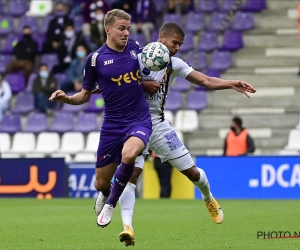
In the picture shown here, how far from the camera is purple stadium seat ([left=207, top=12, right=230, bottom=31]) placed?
80.5 ft

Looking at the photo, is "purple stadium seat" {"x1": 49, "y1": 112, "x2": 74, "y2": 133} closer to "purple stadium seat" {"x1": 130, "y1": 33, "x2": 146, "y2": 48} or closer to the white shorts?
"purple stadium seat" {"x1": 130, "y1": 33, "x2": 146, "y2": 48}

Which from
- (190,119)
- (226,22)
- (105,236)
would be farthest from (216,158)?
(105,236)

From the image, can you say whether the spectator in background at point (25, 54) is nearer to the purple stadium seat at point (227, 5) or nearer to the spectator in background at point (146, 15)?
the spectator in background at point (146, 15)

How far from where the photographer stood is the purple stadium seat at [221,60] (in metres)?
23.8

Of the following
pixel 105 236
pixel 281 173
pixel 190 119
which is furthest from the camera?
pixel 190 119

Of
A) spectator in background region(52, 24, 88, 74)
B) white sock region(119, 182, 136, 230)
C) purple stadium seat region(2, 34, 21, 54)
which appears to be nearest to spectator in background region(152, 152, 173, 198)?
spectator in background region(52, 24, 88, 74)

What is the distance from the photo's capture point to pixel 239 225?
12.2 metres

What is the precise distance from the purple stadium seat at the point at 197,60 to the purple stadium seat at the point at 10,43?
4.95 meters

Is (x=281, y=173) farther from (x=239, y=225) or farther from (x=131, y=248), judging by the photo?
(x=131, y=248)

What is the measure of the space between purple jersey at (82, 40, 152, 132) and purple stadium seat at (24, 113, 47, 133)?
45.7 ft

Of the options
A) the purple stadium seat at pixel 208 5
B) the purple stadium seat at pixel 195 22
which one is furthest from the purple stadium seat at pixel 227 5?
the purple stadium seat at pixel 195 22

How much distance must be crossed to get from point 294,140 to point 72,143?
5300mm

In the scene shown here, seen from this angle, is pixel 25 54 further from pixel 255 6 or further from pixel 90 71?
pixel 90 71

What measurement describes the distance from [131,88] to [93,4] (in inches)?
629
